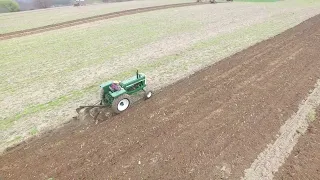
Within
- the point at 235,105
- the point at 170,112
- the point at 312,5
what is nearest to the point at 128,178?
the point at 170,112

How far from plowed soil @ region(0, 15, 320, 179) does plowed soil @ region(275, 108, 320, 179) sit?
2.67 ft

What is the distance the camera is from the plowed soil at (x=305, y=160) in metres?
6.90

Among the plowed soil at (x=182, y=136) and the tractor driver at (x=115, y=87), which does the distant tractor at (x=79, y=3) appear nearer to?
the plowed soil at (x=182, y=136)

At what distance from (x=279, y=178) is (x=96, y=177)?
4833 mm

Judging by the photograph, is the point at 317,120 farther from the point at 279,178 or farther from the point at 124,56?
the point at 124,56

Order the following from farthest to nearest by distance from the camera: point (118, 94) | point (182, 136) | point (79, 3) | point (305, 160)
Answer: point (79, 3), point (118, 94), point (182, 136), point (305, 160)

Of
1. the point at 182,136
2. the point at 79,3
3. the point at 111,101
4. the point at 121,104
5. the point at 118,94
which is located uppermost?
the point at 79,3

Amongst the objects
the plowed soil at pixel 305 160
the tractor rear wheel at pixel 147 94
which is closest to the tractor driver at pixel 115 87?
the tractor rear wheel at pixel 147 94

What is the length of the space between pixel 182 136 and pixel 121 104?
273 cm

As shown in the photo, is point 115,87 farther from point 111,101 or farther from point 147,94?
point 147,94

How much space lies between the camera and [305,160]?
7352 millimetres

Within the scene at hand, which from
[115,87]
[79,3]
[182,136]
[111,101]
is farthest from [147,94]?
[79,3]

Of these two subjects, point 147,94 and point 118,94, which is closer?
point 118,94

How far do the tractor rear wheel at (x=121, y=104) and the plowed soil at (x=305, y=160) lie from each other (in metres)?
5.57
